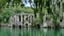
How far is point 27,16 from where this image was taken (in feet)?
96.1

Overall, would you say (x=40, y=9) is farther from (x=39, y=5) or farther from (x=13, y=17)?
(x=13, y=17)

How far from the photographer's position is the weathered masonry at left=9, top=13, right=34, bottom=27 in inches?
1111

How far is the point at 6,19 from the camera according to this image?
31.5 m

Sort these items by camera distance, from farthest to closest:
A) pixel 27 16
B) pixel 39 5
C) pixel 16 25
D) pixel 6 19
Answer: pixel 6 19 < pixel 27 16 < pixel 16 25 < pixel 39 5

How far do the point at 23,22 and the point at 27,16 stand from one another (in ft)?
3.34

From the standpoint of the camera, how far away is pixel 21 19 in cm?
2969

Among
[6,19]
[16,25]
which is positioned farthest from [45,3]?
[6,19]

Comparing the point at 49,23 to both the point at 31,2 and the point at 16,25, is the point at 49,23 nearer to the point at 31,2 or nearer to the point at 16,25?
the point at 16,25

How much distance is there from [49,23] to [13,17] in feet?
21.1

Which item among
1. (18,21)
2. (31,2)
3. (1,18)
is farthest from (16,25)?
(31,2)

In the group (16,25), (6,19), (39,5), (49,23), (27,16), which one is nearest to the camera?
(39,5)

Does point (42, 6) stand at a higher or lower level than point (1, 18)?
higher

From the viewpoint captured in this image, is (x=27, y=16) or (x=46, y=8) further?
(x=27, y=16)

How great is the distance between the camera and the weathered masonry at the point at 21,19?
28219 mm
